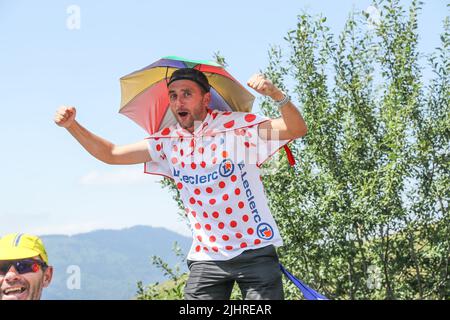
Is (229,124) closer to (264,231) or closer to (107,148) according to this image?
(264,231)

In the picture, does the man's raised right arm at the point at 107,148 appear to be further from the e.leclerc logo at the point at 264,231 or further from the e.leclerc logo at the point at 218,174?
the e.leclerc logo at the point at 264,231

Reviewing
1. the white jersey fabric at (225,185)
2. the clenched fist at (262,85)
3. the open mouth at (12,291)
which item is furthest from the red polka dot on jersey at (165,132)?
the open mouth at (12,291)

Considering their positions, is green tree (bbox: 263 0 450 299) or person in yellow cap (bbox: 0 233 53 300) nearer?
person in yellow cap (bbox: 0 233 53 300)

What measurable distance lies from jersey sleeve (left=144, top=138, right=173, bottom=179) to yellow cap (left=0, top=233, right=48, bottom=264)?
43.3 inches

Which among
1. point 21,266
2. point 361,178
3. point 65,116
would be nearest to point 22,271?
point 21,266

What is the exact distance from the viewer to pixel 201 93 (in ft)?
13.8

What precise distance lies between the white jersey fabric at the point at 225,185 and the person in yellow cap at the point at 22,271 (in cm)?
101

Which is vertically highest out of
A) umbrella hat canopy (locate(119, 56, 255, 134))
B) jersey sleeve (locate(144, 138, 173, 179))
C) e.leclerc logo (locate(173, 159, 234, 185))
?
umbrella hat canopy (locate(119, 56, 255, 134))

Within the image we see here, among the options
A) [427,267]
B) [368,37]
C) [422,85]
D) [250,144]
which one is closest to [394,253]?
[427,267]

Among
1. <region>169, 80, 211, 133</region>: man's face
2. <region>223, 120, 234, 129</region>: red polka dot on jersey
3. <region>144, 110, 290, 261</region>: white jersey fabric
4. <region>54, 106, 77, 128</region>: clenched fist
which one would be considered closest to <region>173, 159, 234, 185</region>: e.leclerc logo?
<region>144, 110, 290, 261</region>: white jersey fabric

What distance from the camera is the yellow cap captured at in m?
3.23

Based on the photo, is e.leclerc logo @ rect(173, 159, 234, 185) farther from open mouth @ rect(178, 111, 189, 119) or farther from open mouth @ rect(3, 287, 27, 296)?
open mouth @ rect(3, 287, 27, 296)

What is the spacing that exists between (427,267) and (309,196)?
2.00 metres
